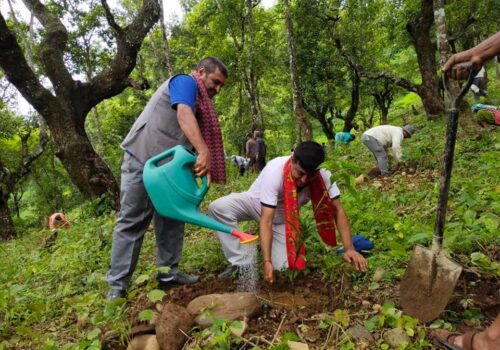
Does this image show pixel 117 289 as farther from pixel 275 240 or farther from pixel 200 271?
pixel 275 240

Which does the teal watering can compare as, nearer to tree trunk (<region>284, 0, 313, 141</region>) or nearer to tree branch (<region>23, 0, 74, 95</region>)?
tree branch (<region>23, 0, 74, 95</region>)

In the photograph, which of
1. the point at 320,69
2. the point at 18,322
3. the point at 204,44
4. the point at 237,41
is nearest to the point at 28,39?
the point at 204,44

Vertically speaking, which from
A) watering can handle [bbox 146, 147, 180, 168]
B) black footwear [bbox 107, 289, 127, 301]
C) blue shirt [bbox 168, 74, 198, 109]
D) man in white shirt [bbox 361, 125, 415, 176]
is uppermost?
blue shirt [bbox 168, 74, 198, 109]

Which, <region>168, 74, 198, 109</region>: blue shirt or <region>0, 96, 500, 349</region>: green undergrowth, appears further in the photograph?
<region>168, 74, 198, 109</region>: blue shirt

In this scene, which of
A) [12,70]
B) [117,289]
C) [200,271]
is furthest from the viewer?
[12,70]

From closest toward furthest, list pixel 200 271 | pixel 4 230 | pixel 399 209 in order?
1. pixel 200 271
2. pixel 399 209
3. pixel 4 230

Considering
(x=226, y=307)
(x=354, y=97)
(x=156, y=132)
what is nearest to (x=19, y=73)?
(x=156, y=132)

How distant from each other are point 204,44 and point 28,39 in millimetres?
5851

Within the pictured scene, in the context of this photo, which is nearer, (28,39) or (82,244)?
(82,244)

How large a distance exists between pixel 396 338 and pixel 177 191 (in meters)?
1.41

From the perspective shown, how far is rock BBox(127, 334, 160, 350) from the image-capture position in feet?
6.51

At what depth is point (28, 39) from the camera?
11.9 m

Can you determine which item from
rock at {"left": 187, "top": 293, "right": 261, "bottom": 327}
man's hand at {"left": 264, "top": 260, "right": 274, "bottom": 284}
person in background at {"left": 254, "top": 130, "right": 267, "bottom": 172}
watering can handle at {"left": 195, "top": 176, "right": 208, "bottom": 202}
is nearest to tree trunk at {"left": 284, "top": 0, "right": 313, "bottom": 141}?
person in background at {"left": 254, "top": 130, "right": 267, "bottom": 172}

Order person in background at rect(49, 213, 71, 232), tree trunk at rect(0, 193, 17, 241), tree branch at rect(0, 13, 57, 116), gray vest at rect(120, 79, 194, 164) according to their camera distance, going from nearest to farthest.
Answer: gray vest at rect(120, 79, 194, 164) → tree branch at rect(0, 13, 57, 116) → person in background at rect(49, 213, 71, 232) → tree trunk at rect(0, 193, 17, 241)
